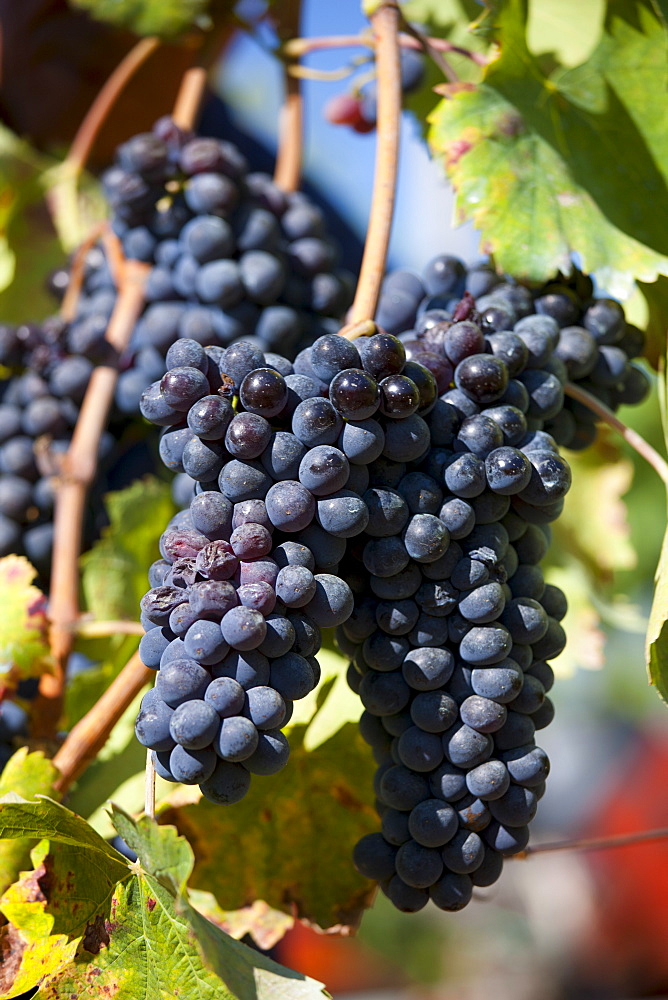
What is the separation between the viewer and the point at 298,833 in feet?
2.41

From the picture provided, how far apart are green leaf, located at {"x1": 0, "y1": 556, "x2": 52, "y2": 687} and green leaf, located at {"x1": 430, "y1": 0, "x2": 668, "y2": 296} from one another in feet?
1.58

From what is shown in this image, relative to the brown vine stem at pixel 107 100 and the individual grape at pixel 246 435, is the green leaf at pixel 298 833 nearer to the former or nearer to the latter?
the individual grape at pixel 246 435

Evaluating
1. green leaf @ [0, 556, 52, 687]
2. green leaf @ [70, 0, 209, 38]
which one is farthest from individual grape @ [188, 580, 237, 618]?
green leaf @ [70, 0, 209, 38]

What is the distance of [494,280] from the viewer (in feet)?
2.26

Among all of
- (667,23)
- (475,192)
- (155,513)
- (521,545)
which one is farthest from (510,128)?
(155,513)

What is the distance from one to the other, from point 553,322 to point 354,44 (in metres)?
0.43

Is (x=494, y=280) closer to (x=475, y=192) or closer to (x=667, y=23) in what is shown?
(x=475, y=192)

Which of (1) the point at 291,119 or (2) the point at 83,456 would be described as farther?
(1) the point at 291,119

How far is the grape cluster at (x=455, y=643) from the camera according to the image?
52 cm

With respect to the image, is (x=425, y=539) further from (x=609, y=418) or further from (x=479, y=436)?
(x=609, y=418)

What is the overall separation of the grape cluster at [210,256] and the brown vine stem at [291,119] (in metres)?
0.09

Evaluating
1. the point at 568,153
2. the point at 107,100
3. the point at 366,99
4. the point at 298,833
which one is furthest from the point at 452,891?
the point at 107,100

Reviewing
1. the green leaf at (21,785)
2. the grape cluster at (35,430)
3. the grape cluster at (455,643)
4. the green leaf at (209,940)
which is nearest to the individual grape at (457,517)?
the grape cluster at (455,643)

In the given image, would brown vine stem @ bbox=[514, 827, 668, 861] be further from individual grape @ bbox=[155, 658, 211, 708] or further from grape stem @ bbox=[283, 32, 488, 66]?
grape stem @ bbox=[283, 32, 488, 66]
